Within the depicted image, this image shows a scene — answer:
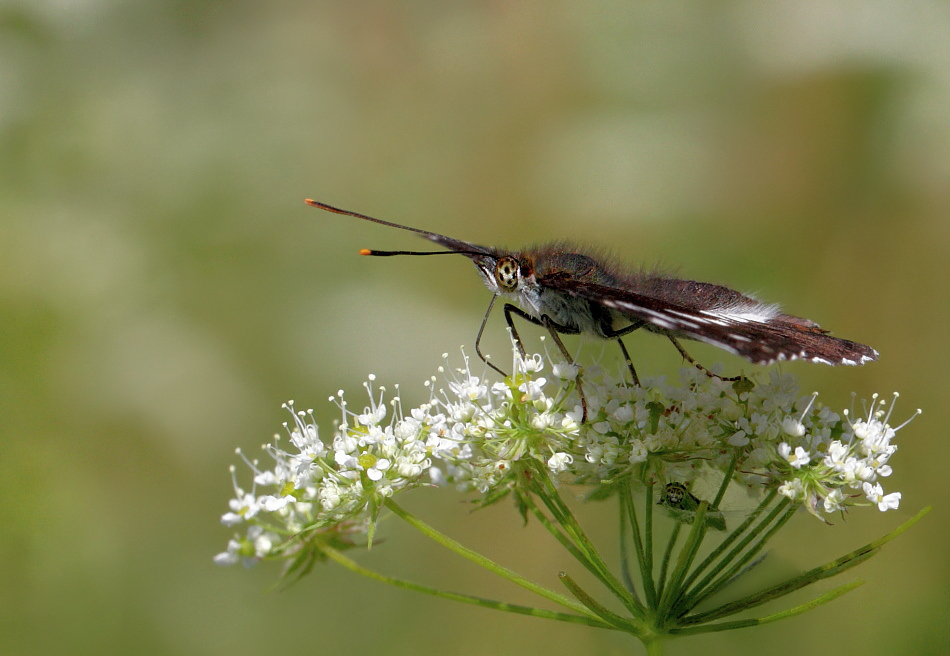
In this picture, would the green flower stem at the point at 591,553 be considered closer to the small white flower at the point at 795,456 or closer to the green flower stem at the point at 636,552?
the green flower stem at the point at 636,552

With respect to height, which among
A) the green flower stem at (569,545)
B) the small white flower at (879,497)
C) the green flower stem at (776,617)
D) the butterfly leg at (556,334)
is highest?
the butterfly leg at (556,334)

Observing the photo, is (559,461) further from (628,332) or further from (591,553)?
(628,332)

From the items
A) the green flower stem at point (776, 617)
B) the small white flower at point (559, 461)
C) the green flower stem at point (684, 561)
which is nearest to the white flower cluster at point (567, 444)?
the small white flower at point (559, 461)

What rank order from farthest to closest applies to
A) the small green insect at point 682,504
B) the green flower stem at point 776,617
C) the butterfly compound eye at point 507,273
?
the butterfly compound eye at point 507,273, the small green insect at point 682,504, the green flower stem at point 776,617

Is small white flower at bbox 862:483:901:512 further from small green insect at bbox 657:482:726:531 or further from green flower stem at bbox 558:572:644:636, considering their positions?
green flower stem at bbox 558:572:644:636

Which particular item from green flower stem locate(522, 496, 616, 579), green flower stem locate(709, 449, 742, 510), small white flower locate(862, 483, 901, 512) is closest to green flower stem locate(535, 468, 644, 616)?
green flower stem locate(522, 496, 616, 579)

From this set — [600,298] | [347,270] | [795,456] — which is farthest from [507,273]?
[347,270]
